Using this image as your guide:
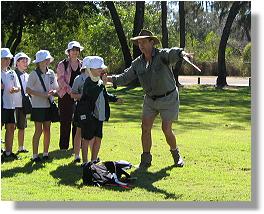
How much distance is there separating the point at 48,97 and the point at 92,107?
1.10m

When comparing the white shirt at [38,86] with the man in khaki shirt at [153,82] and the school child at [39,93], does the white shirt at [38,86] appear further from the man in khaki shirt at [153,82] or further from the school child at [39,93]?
the man in khaki shirt at [153,82]

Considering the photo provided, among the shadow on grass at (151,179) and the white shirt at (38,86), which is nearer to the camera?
the shadow on grass at (151,179)

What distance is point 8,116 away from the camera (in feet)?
27.7

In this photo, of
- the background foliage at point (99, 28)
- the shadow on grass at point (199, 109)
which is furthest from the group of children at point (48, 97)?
the background foliage at point (99, 28)

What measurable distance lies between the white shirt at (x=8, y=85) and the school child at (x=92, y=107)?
1.20 meters

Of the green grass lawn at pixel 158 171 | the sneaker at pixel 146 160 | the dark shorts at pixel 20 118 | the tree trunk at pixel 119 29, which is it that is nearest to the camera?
the green grass lawn at pixel 158 171

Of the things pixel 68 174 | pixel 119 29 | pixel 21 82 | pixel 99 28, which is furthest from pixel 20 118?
pixel 99 28

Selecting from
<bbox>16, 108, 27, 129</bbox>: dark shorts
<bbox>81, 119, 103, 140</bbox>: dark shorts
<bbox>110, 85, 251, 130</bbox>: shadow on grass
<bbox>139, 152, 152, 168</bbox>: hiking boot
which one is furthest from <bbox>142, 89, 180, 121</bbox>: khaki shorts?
<bbox>110, 85, 251, 130</bbox>: shadow on grass

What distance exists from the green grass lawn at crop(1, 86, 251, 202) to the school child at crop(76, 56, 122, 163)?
471mm

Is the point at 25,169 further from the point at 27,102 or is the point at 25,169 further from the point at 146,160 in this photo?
the point at 146,160

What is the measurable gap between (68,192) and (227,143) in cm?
452

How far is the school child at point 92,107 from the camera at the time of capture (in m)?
7.57

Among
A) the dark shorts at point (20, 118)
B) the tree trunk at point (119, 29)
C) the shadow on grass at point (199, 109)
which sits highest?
the tree trunk at point (119, 29)

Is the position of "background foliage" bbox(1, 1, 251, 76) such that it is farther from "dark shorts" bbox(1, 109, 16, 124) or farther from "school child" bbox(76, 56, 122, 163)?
"school child" bbox(76, 56, 122, 163)
